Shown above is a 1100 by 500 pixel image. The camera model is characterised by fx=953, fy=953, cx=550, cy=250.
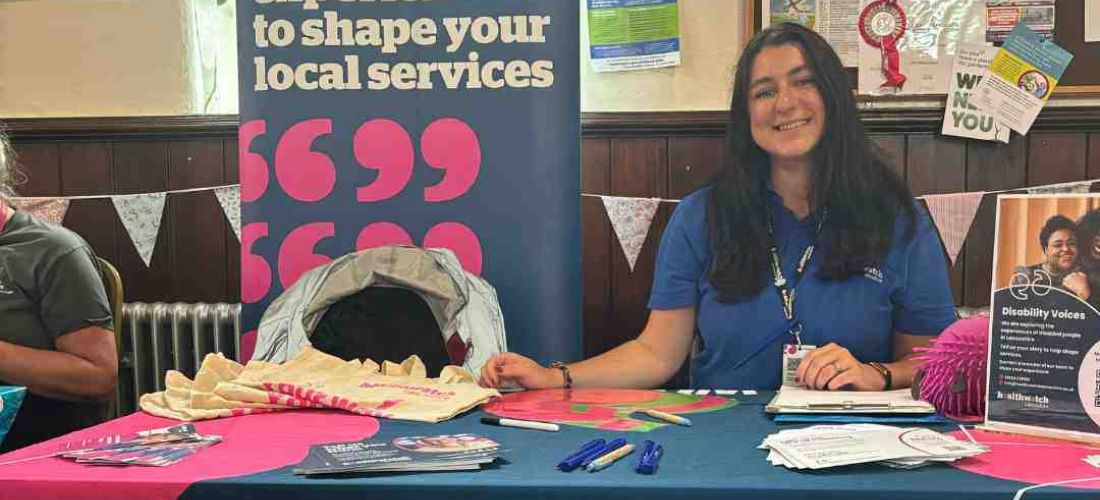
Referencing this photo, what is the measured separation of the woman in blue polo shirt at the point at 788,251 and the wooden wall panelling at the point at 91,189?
176 centimetres

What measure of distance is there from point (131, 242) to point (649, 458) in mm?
2249

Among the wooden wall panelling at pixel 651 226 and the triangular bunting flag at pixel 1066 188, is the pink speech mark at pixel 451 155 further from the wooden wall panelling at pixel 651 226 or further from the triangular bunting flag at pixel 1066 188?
the triangular bunting flag at pixel 1066 188

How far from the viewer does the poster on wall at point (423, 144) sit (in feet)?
7.09

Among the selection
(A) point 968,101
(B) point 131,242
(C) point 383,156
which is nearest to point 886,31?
(A) point 968,101

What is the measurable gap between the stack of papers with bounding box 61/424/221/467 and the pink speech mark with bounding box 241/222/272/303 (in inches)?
38.5

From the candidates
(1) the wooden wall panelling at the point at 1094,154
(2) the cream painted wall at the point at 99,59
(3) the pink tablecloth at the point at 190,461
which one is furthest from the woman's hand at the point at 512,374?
(1) the wooden wall panelling at the point at 1094,154

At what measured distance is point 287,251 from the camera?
2209mm

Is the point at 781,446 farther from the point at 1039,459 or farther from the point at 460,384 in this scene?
the point at 460,384

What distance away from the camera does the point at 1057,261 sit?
1157 mm

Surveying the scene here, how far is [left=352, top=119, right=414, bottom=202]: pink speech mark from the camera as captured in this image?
86.0 inches

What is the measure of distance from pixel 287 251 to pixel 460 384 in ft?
2.87

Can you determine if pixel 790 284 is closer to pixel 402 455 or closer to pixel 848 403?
pixel 848 403

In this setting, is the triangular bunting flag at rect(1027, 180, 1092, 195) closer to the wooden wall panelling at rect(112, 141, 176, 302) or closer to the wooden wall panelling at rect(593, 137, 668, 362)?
the wooden wall panelling at rect(593, 137, 668, 362)

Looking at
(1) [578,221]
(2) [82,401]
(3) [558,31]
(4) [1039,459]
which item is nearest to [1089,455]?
(4) [1039,459]
